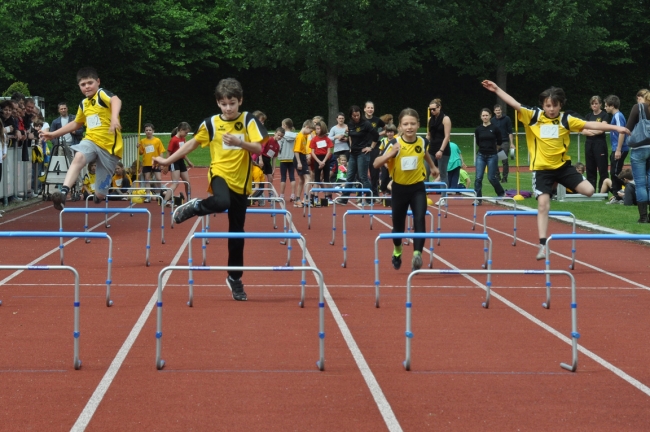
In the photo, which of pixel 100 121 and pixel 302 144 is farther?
Result: pixel 302 144

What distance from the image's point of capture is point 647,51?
5784cm

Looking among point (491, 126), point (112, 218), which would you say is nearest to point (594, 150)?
point (491, 126)

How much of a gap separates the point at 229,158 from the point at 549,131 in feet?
15.1

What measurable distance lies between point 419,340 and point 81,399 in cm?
285

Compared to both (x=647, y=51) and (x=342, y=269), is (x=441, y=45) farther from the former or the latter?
(x=342, y=269)

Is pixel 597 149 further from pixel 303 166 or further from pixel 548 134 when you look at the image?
pixel 548 134

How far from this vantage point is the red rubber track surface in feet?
19.6

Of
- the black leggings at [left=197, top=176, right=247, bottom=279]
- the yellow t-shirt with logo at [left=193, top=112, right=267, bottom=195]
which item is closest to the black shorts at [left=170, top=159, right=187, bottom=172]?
the black leggings at [left=197, top=176, right=247, bottom=279]

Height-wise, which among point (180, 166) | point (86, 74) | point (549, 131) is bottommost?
point (180, 166)

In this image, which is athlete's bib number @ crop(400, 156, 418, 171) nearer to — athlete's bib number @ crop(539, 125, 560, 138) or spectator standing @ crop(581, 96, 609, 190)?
athlete's bib number @ crop(539, 125, 560, 138)

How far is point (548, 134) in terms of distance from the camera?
41.6ft

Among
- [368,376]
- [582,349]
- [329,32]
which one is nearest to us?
[368,376]

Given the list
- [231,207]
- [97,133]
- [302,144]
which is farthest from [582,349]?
[302,144]

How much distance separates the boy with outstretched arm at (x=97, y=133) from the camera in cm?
1161
